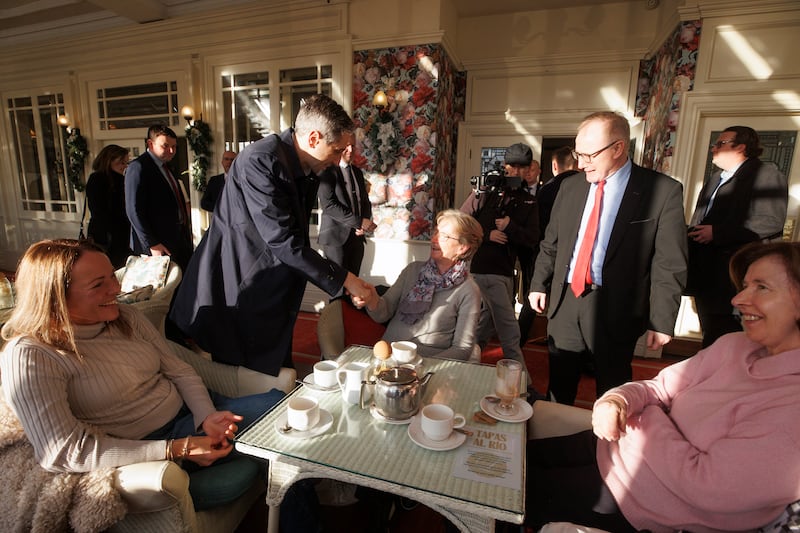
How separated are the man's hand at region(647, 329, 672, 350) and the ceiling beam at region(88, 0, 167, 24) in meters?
5.46

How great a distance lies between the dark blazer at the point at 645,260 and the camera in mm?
1598

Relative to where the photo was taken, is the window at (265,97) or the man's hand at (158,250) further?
the window at (265,97)

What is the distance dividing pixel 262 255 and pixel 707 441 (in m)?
1.53

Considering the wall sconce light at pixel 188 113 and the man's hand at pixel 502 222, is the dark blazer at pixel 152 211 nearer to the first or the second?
the wall sconce light at pixel 188 113

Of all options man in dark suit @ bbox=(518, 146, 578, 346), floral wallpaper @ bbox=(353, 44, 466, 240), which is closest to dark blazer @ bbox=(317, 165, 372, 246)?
floral wallpaper @ bbox=(353, 44, 466, 240)

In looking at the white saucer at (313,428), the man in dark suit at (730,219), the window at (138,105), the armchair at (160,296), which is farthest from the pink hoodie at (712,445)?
the window at (138,105)

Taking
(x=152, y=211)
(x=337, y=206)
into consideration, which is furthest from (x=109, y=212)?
(x=337, y=206)

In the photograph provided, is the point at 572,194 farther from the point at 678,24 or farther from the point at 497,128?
the point at 497,128

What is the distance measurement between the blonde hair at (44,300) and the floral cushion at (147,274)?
127cm

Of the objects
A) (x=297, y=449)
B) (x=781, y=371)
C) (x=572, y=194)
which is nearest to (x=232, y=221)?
(x=297, y=449)

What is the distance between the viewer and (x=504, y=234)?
2.63m

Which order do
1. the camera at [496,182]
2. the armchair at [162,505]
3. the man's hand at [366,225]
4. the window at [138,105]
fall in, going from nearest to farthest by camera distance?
the armchair at [162,505]
the camera at [496,182]
the man's hand at [366,225]
the window at [138,105]

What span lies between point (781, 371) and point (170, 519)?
60.3 inches

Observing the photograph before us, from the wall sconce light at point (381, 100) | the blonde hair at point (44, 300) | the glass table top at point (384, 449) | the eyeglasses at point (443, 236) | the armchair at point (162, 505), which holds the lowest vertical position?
the armchair at point (162, 505)
